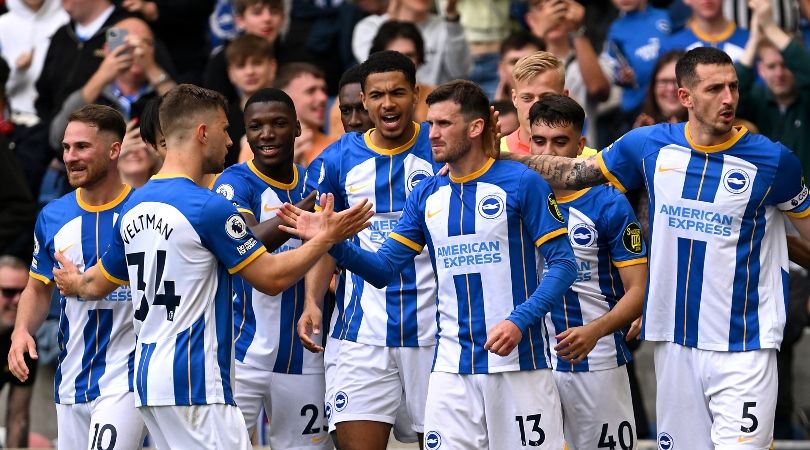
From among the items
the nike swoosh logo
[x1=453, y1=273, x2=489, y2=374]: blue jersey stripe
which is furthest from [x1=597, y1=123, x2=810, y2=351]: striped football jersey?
the nike swoosh logo

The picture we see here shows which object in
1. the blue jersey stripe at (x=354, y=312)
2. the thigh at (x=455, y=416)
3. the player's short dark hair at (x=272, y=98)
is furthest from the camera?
the player's short dark hair at (x=272, y=98)

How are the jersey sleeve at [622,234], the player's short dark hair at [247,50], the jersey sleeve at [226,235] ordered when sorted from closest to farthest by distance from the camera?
the jersey sleeve at [226,235], the jersey sleeve at [622,234], the player's short dark hair at [247,50]

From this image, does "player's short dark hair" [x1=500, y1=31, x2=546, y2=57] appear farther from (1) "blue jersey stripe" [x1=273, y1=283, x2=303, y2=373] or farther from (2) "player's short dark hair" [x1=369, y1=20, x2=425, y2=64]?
(1) "blue jersey stripe" [x1=273, y1=283, x2=303, y2=373]

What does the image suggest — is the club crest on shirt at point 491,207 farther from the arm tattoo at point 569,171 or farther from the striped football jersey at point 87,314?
the striped football jersey at point 87,314

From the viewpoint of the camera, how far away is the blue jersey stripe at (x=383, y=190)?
30.4 ft

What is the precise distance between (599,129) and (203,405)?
21.7 ft

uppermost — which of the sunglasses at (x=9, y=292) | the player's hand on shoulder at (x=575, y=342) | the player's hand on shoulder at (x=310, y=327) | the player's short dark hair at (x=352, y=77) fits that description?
the player's short dark hair at (x=352, y=77)

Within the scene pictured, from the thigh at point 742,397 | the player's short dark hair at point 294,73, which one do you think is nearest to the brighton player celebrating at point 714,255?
the thigh at point 742,397

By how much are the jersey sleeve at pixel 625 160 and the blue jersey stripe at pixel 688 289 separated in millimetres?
457

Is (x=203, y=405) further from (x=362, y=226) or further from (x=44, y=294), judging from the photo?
(x=44, y=294)

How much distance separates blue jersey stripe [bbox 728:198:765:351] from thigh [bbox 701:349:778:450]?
99 millimetres

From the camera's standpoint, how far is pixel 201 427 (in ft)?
25.4

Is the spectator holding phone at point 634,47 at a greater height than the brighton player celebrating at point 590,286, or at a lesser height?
greater

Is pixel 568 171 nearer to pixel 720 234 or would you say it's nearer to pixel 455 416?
pixel 720 234
